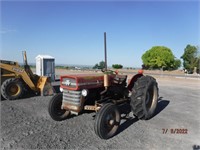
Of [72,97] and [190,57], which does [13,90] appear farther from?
[190,57]

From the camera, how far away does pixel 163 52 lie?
60500 mm

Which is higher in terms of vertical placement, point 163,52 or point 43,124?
point 163,52

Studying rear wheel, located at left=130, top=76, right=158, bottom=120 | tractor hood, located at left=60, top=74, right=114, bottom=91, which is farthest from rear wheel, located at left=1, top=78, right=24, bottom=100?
rear wheel, located at left=130, top=76, right=158, bottom=120

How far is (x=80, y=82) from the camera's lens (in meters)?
4.75

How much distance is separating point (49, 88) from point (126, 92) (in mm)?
4753

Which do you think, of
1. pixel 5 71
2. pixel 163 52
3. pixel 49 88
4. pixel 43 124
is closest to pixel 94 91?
pixel 43 124

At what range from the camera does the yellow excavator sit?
8391 mm

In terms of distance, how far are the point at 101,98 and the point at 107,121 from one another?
1.01 metres

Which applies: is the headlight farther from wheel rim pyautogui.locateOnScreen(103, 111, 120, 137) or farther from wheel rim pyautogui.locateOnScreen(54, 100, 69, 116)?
wheel rim pyautogui.locateOnScreen(54, 100, 69, 116)

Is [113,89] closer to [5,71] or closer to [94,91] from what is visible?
[94,91]

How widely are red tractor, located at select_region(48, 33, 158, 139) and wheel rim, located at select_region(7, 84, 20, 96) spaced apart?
3857mm

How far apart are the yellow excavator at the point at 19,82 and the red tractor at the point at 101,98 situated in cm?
384

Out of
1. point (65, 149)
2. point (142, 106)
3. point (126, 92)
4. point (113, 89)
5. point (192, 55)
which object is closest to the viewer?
point (65, 149)
